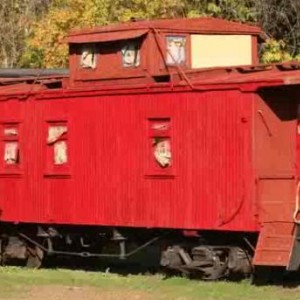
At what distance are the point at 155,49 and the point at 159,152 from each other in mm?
1839

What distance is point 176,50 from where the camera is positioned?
1853 cm

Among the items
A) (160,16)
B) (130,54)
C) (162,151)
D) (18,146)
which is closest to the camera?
(162,151)

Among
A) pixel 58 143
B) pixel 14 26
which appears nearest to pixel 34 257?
pixel 58 143

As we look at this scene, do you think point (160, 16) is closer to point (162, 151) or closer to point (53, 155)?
point (53, 155)

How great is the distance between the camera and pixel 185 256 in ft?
56.3

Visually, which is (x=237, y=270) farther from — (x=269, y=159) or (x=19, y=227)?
(x=19, y=227)

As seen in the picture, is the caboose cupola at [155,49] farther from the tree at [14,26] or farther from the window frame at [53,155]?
the tree at [14,26]

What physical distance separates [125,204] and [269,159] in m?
2.59

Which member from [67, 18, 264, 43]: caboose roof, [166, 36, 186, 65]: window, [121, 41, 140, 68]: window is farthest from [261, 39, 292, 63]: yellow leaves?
[121, 41, 140, 68]: window

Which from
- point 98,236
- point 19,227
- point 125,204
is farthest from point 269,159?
point 19,227

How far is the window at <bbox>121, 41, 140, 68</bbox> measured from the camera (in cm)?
1822

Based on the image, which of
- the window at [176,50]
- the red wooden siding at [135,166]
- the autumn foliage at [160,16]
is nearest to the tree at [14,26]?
the autumn foliage at [160,16]

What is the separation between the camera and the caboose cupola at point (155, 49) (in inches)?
711

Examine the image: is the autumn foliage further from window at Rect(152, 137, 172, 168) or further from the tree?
window at Rect(152, 137, 172, 168)
